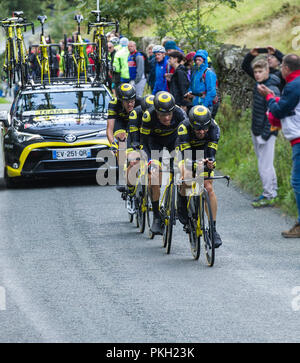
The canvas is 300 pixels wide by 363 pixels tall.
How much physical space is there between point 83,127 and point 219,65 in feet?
19.7

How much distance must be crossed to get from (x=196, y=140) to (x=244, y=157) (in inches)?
264

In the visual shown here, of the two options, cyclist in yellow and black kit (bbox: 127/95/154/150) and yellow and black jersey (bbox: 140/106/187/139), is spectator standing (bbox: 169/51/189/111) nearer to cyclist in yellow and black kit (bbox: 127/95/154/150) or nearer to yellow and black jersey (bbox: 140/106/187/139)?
cyclist in yellow and black kit (bbox: 127/95/154/150)

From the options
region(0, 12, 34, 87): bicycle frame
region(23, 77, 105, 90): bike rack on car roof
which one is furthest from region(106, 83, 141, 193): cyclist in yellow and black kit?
region(0, 12, 34, 87): bicycle frame

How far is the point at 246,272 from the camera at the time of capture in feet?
28.4

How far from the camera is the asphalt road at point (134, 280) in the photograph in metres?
6.62

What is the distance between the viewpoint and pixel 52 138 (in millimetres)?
14523

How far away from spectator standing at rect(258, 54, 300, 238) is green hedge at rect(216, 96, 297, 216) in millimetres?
1659

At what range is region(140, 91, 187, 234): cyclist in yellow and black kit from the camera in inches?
387

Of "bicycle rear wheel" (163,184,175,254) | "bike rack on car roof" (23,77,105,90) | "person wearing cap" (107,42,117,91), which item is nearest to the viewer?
"bicycle rear wheel" (163,184,175,254)

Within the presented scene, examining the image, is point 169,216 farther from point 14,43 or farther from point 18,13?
point 18,13

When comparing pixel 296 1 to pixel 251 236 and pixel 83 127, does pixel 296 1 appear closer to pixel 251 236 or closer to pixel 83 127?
pixel 83 127

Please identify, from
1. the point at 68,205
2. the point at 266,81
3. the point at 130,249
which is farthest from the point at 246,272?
the point at 68,205

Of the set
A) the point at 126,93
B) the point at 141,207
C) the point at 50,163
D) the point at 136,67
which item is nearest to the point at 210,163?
the point at 141,207

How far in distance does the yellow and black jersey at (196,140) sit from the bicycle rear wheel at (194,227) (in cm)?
56
